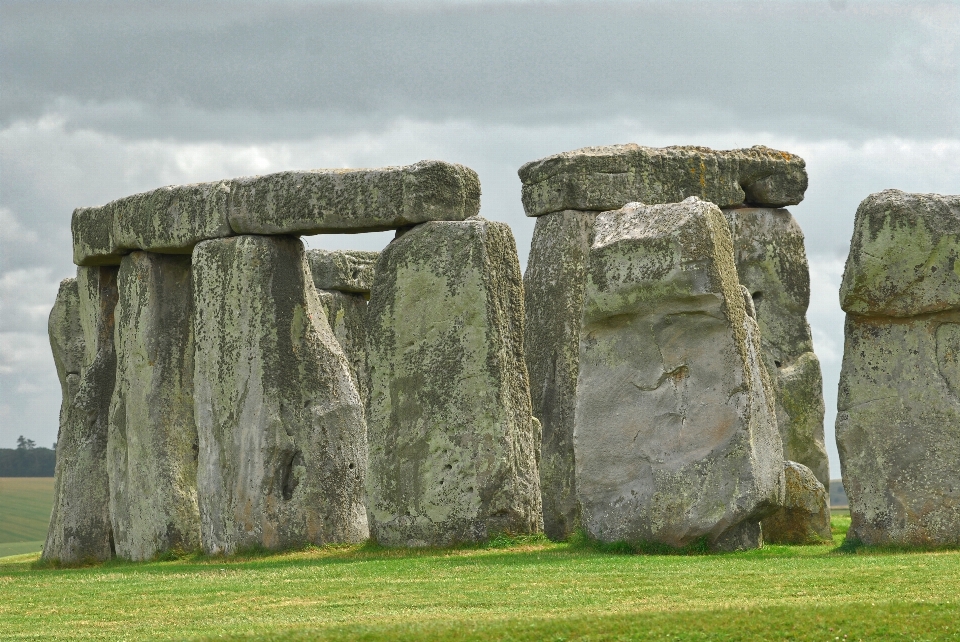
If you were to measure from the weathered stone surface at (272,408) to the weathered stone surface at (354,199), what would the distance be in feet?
1.42

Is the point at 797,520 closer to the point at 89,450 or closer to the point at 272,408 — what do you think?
the point at 272,408

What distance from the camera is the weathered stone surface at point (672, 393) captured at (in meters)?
16.6

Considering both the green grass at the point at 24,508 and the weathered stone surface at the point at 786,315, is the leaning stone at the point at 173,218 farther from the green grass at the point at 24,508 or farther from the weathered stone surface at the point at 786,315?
the green grass at the point at 24,508

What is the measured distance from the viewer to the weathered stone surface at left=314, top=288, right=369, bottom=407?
26.9 metres

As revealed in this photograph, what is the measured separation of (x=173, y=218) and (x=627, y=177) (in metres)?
6.19

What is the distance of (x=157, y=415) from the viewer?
22.5 meters

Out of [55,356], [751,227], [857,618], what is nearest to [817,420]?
[751,227]

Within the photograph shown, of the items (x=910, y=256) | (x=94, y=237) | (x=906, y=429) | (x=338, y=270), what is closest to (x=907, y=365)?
(x=906, y=429)

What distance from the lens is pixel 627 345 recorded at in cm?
1714

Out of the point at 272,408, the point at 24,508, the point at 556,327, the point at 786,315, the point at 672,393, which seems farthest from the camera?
the point at 24,508

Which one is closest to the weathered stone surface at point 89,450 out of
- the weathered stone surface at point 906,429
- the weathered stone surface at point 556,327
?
the weathered stone surface at point 556,327

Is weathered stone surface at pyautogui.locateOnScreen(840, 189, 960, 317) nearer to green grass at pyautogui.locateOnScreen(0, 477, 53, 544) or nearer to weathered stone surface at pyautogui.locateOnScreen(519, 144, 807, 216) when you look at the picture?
weathered stone surface at pyautogui.locateOnScreen(519, 144, 807, 216)

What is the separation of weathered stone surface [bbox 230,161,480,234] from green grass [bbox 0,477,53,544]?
31.5 meters

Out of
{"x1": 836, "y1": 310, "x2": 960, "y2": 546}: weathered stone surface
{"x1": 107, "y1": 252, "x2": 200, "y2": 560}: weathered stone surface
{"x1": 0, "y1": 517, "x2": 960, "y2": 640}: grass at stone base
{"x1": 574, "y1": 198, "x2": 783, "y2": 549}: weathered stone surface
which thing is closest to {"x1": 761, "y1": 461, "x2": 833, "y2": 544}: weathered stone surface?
{"x1": 0, "y1": 517, "x2": 960, "y2": 640}: grass at stone base
